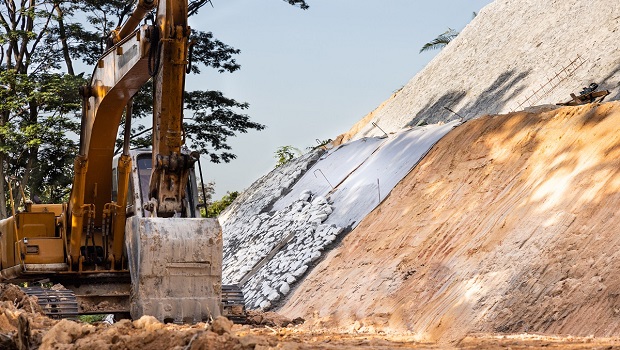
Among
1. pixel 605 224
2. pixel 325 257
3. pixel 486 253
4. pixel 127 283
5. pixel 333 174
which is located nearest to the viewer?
pixel 127 283

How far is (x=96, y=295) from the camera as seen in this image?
43.2 feet

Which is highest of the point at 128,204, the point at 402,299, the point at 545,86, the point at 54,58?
the point at 54,58

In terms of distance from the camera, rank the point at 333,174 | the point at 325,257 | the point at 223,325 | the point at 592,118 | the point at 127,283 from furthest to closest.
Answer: the point at 333,174 < the point at 325,257 < the point at 592,118 < the point at 127,283 < the point at 223,325

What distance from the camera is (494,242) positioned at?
51.6 ft

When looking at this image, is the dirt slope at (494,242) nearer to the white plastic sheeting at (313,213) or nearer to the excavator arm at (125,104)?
the white plastic sheeting at (313,213)

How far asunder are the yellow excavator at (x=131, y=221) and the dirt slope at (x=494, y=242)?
3378mm

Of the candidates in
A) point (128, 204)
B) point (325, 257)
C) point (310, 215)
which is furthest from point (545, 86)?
point (128, 204)

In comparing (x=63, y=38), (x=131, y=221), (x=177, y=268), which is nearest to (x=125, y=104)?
(x=131, y=221)

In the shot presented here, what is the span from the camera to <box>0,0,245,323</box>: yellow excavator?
10.9 m

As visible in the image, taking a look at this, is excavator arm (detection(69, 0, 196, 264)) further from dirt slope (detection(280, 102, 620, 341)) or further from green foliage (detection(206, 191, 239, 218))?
green foliage (detection(206, 191, 239, 218))

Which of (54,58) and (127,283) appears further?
(54,58)

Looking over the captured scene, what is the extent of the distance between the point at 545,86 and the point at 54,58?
554 inches

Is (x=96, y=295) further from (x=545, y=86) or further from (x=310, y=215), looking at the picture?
(x=545, y=86)

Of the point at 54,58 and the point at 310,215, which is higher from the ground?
the point at 54,58
